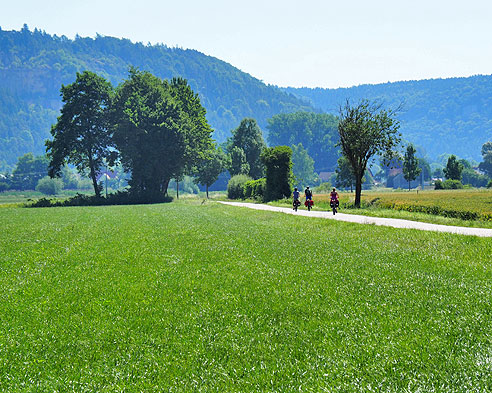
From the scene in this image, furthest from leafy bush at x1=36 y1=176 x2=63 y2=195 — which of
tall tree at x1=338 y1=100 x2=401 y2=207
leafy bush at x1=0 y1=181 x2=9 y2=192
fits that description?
tall tree at x1=338 y1=100 x2=401 y2=207

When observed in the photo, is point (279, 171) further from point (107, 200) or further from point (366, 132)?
point (107, 200)

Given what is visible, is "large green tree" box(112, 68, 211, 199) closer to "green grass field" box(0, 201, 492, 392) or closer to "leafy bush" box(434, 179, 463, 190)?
"leafy bush" box(434, 179, 463, 190)

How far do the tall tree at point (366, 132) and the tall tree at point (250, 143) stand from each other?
68.7m

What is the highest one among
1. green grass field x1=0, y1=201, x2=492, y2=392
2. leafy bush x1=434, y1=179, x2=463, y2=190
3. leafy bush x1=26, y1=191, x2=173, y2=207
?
leafy bush x1=434, y1=179, x2=463, y2=190

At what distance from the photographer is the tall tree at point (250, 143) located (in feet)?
352

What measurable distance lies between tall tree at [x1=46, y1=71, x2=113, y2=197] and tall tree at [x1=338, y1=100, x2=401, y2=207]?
1692 inches

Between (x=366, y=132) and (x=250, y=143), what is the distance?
7067 cm

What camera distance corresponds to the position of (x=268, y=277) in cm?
969

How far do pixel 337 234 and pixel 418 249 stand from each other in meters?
4.77

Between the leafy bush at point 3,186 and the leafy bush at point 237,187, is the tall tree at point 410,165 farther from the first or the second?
the leafy bush at point 3,186

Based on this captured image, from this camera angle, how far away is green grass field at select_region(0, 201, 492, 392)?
4.94 m

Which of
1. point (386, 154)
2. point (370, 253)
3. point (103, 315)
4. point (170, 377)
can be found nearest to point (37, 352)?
point (103, 315)

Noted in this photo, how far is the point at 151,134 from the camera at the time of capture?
64938mm

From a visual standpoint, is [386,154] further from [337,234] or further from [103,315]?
[103,315]
